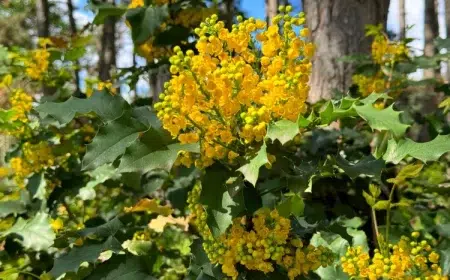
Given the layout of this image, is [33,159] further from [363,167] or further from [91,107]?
[363,167]

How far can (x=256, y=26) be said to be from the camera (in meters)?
1.31

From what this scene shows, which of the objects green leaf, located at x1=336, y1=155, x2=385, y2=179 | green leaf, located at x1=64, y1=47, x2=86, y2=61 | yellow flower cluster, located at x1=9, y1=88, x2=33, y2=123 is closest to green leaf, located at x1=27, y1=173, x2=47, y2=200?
yellow flower cluster, located at x1=9, y1=88, x2=33, y2=123

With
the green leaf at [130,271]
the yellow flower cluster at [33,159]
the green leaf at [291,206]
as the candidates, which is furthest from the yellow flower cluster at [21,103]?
the green leaf at [291,206]

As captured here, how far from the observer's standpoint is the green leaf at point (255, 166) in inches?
44.9

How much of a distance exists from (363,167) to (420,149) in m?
0.15

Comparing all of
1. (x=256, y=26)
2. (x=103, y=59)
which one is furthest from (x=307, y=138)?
(x=103, y=59)

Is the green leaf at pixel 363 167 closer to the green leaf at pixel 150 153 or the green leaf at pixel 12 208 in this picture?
the green leaf at pixel 150 153

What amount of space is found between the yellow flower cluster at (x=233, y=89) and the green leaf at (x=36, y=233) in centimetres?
90

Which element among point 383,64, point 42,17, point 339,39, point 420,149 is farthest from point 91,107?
point 42,17

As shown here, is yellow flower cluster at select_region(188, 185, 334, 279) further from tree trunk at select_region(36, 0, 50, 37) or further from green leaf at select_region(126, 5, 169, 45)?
tree trunk at select_region(36, 0, 50, 37)

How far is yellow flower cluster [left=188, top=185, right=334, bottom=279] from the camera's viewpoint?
4.35 ft

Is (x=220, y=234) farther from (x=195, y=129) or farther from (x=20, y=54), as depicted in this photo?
(x=20, y=54)

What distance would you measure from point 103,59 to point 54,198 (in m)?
6.79

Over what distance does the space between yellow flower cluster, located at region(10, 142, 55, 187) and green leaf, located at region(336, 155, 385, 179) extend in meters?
1.67
